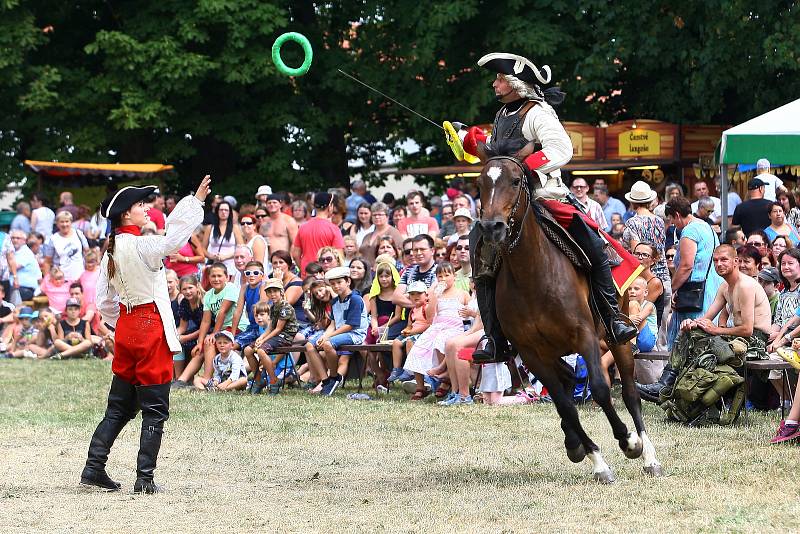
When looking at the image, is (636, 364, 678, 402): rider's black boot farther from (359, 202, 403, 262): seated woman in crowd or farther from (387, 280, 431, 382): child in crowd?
(359, 202, 403, 262): seated woman in crowd

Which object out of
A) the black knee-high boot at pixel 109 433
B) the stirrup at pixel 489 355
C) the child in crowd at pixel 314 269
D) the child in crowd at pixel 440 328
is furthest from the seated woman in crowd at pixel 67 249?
the stirrup at pixel 489 355

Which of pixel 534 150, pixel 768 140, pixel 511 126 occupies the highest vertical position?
pixel 768 140

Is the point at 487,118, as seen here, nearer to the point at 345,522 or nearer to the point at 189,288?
the point at 189,288

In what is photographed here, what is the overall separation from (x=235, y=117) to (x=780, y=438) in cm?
1888

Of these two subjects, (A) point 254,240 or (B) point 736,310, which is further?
(A) point 254,240

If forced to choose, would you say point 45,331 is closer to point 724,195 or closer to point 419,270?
point 419,270

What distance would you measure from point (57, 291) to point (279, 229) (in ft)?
14.0

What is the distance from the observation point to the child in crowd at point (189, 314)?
15727 mm

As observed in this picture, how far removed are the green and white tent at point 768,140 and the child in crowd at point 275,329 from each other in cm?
518

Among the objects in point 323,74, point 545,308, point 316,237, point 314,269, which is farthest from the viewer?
point 323,74

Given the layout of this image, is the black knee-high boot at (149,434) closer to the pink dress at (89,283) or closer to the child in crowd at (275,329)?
the child in crowd at (275,329)

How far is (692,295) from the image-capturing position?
12.9 metres

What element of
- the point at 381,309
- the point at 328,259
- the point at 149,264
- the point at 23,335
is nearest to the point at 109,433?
the point at 149,264

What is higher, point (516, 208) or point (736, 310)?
point (516, 208)
